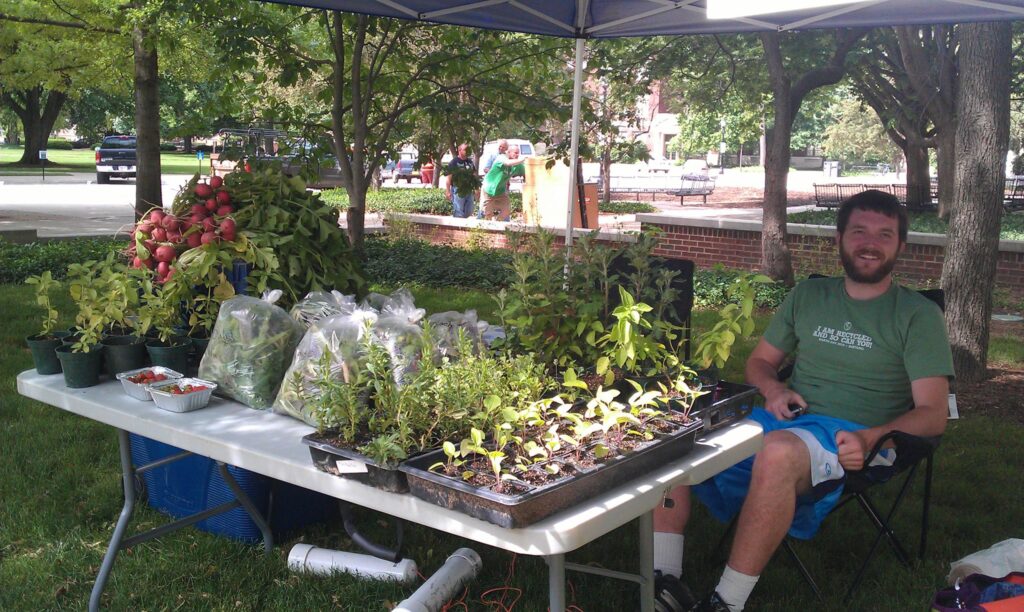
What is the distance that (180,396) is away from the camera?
2.47 m

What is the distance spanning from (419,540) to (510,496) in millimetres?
1786

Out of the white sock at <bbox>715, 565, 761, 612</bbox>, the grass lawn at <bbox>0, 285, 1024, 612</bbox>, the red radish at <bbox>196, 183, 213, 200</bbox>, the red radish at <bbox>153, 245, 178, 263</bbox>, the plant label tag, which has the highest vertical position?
the red radish at <bbox>196, 183, 213, 200</bbox>

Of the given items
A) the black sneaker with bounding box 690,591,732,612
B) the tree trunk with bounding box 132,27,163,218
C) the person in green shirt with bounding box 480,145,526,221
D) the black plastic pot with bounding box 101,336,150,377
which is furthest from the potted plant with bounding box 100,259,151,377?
the person in green shirt with bounding box 480,145,526,221

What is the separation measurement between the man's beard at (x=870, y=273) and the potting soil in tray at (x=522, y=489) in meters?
1.38

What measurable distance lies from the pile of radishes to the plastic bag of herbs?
409mm

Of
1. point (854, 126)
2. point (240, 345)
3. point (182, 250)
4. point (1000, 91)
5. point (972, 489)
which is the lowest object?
point (972, 489)

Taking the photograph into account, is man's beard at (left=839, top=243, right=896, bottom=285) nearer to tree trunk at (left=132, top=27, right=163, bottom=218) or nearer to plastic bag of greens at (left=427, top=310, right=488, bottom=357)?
plastic bag of greens at (left=427, top=310, right=488, bottom=357)

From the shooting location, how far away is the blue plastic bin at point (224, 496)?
10.7 feet

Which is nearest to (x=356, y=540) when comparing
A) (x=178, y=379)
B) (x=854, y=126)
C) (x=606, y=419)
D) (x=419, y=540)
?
(x=419, y=540)

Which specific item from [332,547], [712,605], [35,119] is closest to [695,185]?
[332,547]

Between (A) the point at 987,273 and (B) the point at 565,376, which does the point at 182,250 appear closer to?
(B) the point at 565,376

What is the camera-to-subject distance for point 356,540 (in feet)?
9.56

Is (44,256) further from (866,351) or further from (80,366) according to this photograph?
(866,351)

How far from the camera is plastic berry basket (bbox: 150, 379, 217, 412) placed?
248 centimetres
